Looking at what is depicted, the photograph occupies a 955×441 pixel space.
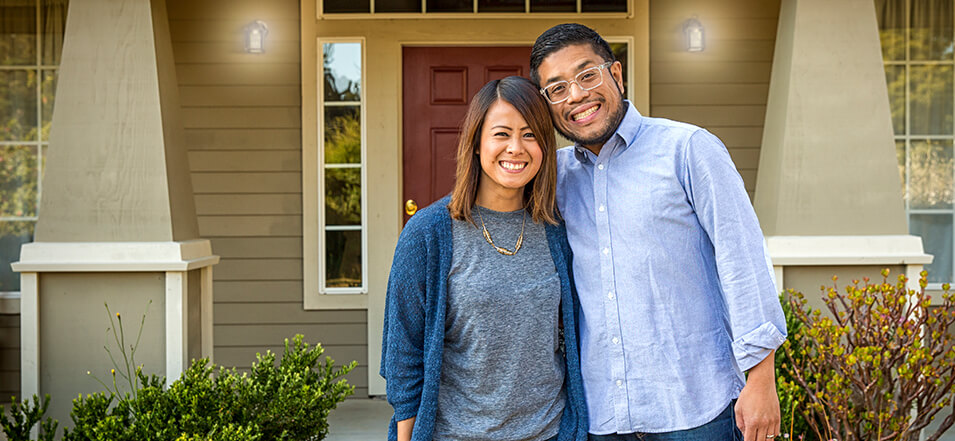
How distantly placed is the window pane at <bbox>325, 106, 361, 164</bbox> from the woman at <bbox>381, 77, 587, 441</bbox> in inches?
115

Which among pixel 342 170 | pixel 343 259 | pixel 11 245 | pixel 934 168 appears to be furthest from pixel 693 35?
pixel 11 245

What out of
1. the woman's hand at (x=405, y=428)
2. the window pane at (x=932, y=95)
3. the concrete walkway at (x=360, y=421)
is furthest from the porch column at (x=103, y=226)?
the window pane at (x=932, y=95)

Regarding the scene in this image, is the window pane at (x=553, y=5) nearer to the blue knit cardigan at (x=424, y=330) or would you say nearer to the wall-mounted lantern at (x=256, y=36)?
the wall-mounted lantern at (x=256, y=36)

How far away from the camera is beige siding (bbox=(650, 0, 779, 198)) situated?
4.54 meters

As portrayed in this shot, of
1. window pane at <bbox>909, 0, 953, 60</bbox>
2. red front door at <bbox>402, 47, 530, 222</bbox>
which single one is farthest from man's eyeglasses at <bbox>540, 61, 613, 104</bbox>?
window pane at <bbox>909, 0, 953, 60</bbox>

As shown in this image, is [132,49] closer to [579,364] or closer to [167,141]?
[167,141]

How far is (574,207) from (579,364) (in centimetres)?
35

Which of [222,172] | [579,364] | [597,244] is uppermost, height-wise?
[222,172]

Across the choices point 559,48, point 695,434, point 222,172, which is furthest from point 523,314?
point 222,172

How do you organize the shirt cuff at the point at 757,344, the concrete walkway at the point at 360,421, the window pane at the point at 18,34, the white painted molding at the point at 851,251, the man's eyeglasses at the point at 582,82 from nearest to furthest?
1. the shirt cuff at the point at 757,344
2. the man's eyeglasses at the point at 582,82
3. the white painted molding at the point at 851,251
4. the concrete walkway at the point at 360,421
5. the window pane at the point at 18,34

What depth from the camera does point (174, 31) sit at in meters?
4.53

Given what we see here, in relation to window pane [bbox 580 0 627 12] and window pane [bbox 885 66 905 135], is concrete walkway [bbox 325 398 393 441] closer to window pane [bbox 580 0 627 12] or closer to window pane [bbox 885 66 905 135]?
window pane [bbox 580 0 627 12]

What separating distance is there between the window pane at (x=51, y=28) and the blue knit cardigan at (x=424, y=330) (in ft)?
12.0

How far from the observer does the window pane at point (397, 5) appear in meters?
4.47
